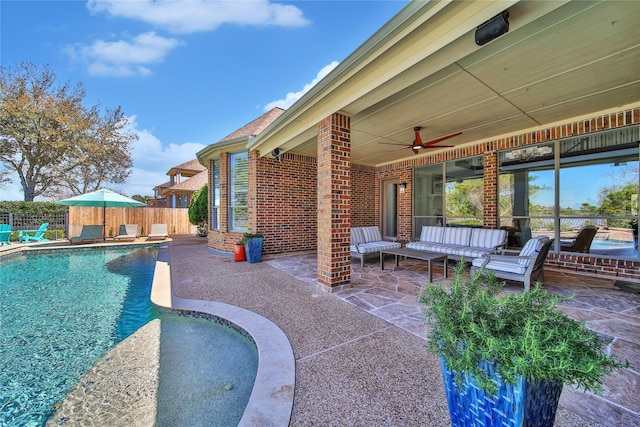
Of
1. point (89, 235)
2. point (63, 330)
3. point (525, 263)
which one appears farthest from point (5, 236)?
point (525, 263)

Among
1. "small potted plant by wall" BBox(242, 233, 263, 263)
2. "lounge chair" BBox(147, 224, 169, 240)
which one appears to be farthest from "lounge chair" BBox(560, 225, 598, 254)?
"lounge chair" BBox(147, 224, 169, 240)

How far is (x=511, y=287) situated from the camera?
4176 millimetres

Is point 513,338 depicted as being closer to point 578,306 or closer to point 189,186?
point 578,306

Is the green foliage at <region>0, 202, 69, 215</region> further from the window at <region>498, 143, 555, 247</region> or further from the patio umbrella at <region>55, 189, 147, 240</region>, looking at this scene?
the window at <region>498, 143, 555, 247</region>

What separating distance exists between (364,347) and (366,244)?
3763 mm

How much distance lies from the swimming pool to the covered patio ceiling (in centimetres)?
350

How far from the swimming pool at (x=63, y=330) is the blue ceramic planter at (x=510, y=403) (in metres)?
1.58

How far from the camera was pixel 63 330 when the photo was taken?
10.2 ft

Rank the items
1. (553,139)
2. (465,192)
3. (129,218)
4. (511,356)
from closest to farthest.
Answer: (511,356)
(553,139)
(465,192)
(129,218)

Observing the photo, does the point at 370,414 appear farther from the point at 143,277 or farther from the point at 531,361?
the point at 143,277

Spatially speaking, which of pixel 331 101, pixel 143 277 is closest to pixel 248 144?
pixel 331 101

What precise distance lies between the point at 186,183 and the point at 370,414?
1842cm

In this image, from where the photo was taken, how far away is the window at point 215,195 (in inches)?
323

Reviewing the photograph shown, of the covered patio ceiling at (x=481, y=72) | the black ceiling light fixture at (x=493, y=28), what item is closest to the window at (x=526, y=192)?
the covered patio ceiling at (x=481, y=72)
